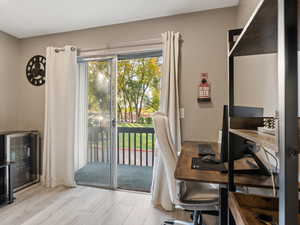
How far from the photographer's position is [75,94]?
2895 millimetres

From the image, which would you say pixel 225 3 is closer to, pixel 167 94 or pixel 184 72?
pixel 184 72

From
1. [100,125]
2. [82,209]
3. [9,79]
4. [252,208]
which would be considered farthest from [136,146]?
[252,208]

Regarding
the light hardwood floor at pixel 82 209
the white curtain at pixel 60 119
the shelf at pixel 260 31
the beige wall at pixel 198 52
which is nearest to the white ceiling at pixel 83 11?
the beige wall at pixel 198 52

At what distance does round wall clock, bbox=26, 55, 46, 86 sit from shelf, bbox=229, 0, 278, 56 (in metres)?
3.15

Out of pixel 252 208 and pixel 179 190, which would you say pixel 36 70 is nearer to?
pixel 179 190

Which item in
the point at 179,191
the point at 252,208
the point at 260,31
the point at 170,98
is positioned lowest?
the point at 179,191

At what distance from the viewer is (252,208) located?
2.59ft

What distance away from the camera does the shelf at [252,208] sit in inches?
26.8

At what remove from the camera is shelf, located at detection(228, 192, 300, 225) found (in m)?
0.68

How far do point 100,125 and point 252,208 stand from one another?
8.23 ft

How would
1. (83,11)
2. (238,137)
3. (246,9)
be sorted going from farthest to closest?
(83,11), (246,9), (238,137)

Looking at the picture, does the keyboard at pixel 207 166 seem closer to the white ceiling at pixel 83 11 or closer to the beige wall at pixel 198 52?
the beige wall at pixel 198 52

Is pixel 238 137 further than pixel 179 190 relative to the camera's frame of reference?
No

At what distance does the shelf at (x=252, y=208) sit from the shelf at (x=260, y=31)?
0.74 metres
